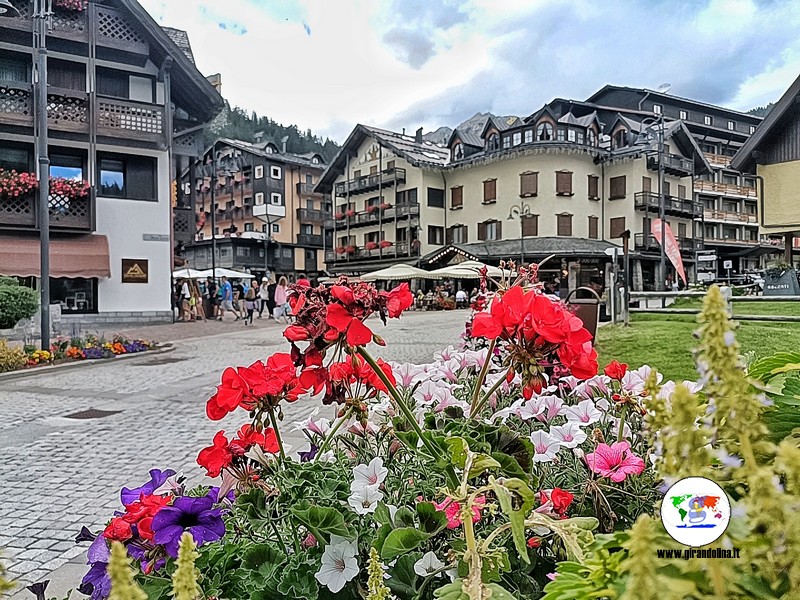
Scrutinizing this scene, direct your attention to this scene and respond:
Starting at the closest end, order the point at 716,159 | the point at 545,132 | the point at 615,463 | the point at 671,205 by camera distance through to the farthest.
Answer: the point at 615,463 → the point at 545,132 → the point at 671,205 → the point at 716,159

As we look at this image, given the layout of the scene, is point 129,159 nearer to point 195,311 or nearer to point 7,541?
point 195,311

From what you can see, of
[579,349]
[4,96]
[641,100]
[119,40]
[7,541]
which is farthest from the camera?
[641,100]

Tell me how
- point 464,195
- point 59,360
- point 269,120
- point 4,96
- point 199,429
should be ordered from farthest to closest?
point 269,120, point 464,195, point 4,96, point 59,360, point 199,429

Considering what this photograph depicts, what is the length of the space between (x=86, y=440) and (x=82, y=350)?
26.2 ft

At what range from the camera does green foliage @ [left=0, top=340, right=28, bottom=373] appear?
1113 cm

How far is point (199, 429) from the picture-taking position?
6539mm

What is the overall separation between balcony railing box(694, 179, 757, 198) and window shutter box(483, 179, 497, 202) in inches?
776

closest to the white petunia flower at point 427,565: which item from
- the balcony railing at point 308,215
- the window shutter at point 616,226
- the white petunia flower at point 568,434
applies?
the white petunia flower at point 568,434

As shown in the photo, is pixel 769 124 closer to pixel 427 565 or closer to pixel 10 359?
pixel 10 359

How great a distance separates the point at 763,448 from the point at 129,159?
23612 millimetres

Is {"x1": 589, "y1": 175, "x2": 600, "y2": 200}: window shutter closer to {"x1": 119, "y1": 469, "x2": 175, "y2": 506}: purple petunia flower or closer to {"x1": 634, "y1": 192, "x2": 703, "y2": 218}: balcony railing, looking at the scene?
{"x1": 634, "y1": 192, "x2": 703, "y2": 218}: balcony railing

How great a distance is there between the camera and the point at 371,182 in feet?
147

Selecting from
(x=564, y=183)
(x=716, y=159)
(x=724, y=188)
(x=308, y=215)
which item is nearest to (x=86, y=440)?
(x=564, y=183)

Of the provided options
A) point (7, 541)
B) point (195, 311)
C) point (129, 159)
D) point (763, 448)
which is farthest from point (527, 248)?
point (763, 448)
